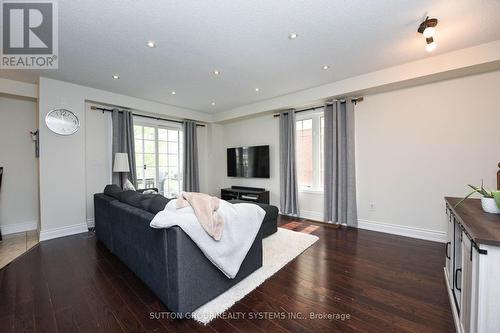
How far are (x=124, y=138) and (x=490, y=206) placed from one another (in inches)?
206

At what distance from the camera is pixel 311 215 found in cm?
453

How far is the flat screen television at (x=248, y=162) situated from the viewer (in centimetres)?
519

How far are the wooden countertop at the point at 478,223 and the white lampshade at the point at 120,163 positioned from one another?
15.0ft

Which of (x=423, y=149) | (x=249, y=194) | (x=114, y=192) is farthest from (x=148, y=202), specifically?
(x=423, y=149)

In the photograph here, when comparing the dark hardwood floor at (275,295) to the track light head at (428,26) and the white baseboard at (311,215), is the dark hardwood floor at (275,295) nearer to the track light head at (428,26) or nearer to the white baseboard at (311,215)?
the white baseboard at (311,215)

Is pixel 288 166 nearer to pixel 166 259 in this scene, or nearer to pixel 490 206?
pixel 490 206

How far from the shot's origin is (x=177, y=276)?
1.61 meters

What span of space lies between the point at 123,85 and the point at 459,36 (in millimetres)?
4858

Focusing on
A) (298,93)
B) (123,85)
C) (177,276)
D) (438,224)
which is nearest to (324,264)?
(177,276)

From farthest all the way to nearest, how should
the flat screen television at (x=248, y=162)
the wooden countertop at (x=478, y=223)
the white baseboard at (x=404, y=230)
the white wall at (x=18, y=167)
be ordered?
the flat screen television at (x=248, y=162) < the white wall at (x=18, y=167) < the white baseboard at (x=404, y=230) < the wooden countertop at (x=478, y=223)

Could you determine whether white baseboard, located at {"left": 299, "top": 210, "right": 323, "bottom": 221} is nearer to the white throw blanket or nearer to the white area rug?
the white area rug

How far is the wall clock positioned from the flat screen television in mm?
3323

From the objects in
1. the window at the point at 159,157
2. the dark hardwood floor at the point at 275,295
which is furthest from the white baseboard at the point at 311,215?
the window at the point at 159,157

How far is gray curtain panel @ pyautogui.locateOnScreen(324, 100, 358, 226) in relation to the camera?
3.87 metres
